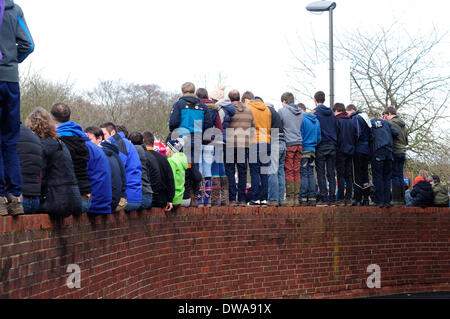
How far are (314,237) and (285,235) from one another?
0.97m

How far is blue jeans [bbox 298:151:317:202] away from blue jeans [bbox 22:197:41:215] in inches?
311

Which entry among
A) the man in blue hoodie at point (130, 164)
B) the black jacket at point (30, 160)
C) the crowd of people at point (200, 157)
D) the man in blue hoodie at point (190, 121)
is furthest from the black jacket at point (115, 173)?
the man in blue hoodie at point (190, 121)

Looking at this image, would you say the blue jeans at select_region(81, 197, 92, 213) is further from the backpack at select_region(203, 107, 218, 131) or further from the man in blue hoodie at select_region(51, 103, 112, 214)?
the backpack at select_region(203, 107, 218, 131)

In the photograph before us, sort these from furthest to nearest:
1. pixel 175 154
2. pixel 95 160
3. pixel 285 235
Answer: pixel 285 235
pixel 175 154
pixel 95 160

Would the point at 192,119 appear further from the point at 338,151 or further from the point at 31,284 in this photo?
the point at 31,284

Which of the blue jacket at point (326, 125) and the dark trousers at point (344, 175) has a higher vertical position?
the blue jacket at point (326, 125)

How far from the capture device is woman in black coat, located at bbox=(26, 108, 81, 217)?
22.5 ft

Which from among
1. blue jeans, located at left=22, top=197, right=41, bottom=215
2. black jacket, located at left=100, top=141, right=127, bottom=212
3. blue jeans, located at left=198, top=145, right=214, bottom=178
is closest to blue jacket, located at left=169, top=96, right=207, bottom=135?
blue jeans, located at left=198, top=145, right=214, bottom=178

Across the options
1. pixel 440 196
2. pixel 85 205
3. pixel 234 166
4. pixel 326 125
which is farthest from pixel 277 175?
pixel 440 196

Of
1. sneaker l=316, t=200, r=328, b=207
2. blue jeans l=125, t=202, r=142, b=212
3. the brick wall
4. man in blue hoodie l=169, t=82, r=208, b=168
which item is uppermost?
man in blue hoodie l=169, t=82, r=208, b=168

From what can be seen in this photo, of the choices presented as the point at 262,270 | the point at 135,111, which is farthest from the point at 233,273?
the point at 135,111

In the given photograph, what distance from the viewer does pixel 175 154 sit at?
11.5m

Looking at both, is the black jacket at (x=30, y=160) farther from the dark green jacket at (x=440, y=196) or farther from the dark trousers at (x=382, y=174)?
the dark green jacket at (x=440, y=196)

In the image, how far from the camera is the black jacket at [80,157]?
305 inches
